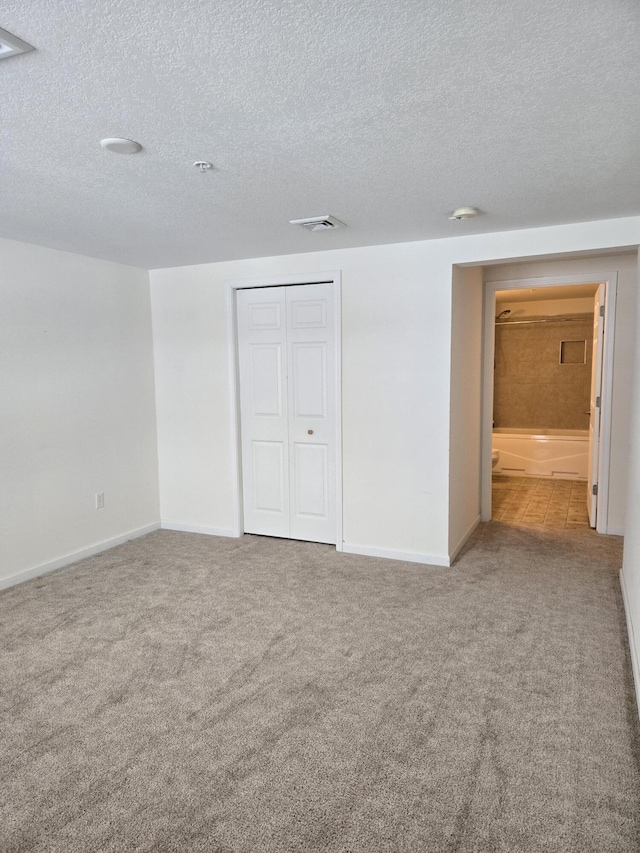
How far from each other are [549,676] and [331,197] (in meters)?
2.51

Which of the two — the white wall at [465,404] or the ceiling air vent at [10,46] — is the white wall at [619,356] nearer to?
the white wall at [465,404]

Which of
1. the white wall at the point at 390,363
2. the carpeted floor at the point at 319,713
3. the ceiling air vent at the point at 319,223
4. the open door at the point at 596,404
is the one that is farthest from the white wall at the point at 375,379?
the open door at the point at 596,404

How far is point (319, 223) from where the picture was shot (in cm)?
320

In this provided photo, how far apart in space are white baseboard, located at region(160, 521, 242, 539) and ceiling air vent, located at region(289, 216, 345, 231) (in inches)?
102

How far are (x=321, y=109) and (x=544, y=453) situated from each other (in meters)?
6.47

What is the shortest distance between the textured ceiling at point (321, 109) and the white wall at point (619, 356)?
5.17ft

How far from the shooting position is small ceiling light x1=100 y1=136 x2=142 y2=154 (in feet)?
6.57

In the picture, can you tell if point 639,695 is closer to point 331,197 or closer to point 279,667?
point 279,667

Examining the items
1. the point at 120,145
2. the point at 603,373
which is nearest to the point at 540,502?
the point at 603,373

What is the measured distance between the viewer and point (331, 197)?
8.95 ft

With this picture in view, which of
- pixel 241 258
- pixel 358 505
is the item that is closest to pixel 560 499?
pixel 358 505

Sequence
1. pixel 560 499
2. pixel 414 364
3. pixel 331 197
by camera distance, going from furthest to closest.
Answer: pixel 560 499, pixel 414 364, pixel 331 197

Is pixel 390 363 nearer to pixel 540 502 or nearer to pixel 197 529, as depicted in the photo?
pixel 197 529

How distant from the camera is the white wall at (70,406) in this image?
11.8 ft
